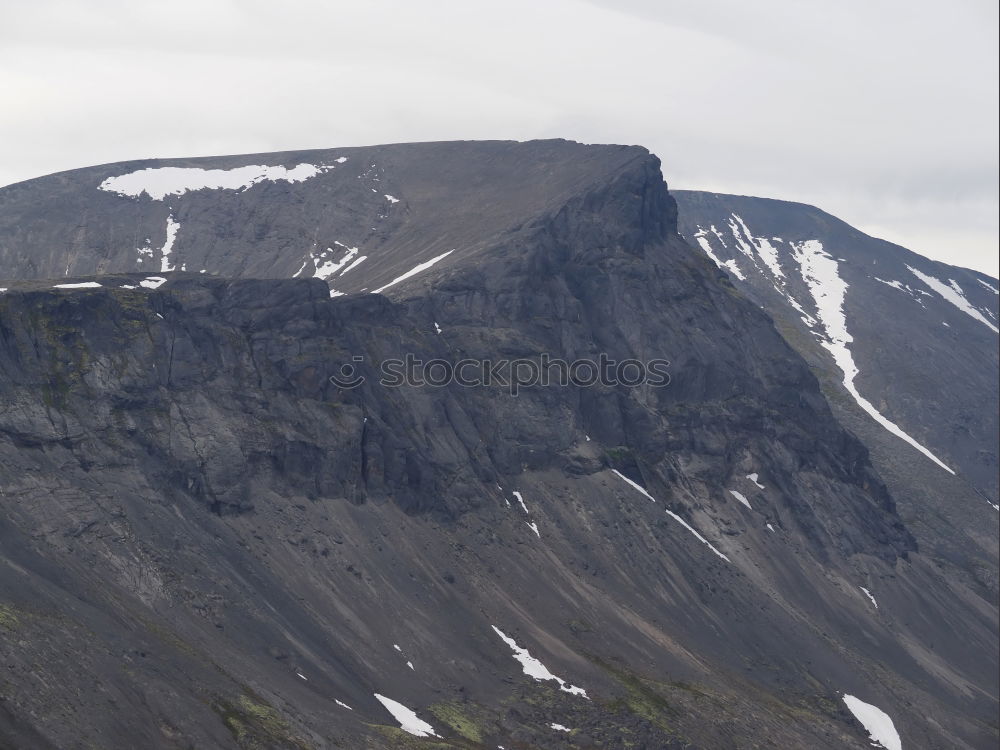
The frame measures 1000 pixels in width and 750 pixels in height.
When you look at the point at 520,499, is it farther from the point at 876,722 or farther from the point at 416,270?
the point at 876,722

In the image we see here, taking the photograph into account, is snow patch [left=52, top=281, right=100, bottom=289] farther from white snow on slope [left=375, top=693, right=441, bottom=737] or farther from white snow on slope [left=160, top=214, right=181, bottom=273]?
white snow on slope [left=160, top=214, right=181, bottom=273]

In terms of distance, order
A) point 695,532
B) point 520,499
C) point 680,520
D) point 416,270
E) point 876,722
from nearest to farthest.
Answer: point 876,722 → point 520,499 → point 695,532 → point 680,520 → point 416,270

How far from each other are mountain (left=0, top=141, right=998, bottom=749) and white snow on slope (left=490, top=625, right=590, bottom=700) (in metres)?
0.24

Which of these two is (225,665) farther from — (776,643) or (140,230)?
(140,230)

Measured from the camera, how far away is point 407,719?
329 ft

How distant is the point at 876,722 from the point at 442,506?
5248 cm

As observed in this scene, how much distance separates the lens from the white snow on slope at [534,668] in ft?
371

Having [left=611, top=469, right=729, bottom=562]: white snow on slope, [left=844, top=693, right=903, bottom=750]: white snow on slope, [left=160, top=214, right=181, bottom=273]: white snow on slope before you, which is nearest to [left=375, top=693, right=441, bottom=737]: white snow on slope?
[left=844, top=693, right=903, bottom=750]: white snow on slope

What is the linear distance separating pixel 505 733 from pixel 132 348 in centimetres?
5413

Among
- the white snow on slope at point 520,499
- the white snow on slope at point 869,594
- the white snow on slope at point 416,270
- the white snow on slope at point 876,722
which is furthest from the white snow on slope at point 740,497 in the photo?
the white snow on slope at point 416,270

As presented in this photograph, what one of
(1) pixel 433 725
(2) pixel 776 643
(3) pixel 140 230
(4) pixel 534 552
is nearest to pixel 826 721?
(2) pixel 776 643

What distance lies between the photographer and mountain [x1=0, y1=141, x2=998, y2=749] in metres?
99.2

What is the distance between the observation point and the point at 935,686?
146000 millimetres

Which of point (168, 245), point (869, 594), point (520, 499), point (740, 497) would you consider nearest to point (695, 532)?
point (740, 497)
